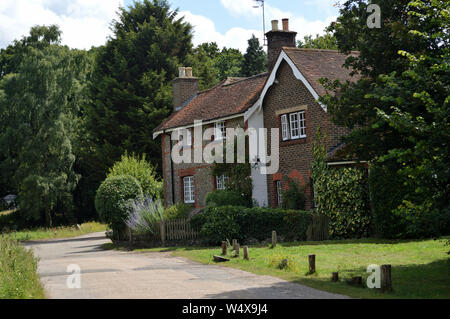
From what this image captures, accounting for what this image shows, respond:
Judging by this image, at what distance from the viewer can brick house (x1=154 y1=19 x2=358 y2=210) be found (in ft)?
84.6

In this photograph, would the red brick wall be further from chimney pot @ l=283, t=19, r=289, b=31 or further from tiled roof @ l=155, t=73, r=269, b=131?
chimney pot @ l=283, t=19, r=289, b=31

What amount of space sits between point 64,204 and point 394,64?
134ft

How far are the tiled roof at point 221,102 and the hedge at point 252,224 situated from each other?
7125 mm

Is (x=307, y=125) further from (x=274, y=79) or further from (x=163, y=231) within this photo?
(x=163, y=231)

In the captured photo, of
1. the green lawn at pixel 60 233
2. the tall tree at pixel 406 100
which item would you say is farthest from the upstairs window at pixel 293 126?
the green lawn at pixel 60 233

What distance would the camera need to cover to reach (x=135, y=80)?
1860 inches

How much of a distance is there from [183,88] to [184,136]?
5.80m

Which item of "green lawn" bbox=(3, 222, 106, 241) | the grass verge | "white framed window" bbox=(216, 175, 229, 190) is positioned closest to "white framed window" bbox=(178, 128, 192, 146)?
"white framed window" bbox=(216, 175, 229, 190)

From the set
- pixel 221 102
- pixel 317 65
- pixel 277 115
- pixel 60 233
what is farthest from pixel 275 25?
pixel 60 233

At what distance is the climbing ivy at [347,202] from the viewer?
23156 millimetres

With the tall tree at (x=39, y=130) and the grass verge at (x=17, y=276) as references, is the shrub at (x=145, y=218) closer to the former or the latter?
the grass verge at (x=17, y=276)

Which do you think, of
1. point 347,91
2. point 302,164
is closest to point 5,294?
point 347,91
